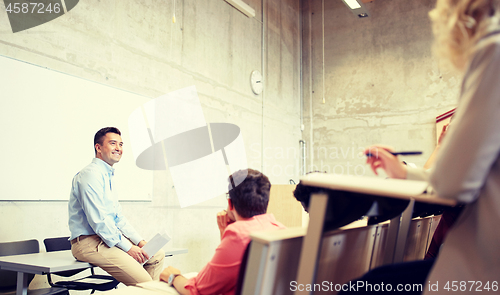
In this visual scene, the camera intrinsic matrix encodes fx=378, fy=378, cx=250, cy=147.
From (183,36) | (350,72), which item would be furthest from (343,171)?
(183,36)

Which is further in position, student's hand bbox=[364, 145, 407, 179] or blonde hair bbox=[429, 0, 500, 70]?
student's hand bbox=[364, 145, 407, 179]

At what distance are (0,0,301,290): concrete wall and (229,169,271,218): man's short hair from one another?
2203 millimetres

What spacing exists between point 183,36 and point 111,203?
8.91ft

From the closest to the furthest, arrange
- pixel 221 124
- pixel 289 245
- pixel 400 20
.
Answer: pixel 289 245
pixel 221 124
pixel 400 20

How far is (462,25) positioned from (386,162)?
36 centimetres

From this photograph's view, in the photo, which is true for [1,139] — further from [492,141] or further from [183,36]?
[492,141]

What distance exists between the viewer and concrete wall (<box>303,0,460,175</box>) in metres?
6.54

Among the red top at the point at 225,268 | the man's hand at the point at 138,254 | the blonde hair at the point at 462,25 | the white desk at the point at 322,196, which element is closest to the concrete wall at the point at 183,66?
the man's hand at the point at 138,254

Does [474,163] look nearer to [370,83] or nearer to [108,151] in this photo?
[108,151]

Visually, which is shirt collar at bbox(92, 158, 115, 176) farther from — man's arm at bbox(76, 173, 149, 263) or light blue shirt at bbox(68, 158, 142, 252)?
man's arm at bbox(76, 173, 149, 263)

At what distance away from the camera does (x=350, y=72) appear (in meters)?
7.18

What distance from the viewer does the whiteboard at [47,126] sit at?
3016 millimetres

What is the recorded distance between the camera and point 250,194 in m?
1.76

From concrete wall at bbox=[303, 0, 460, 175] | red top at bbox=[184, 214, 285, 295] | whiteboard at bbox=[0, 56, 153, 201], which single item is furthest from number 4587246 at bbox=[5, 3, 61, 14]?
concrete wall at bbox=[303, 0, 460, 175]
